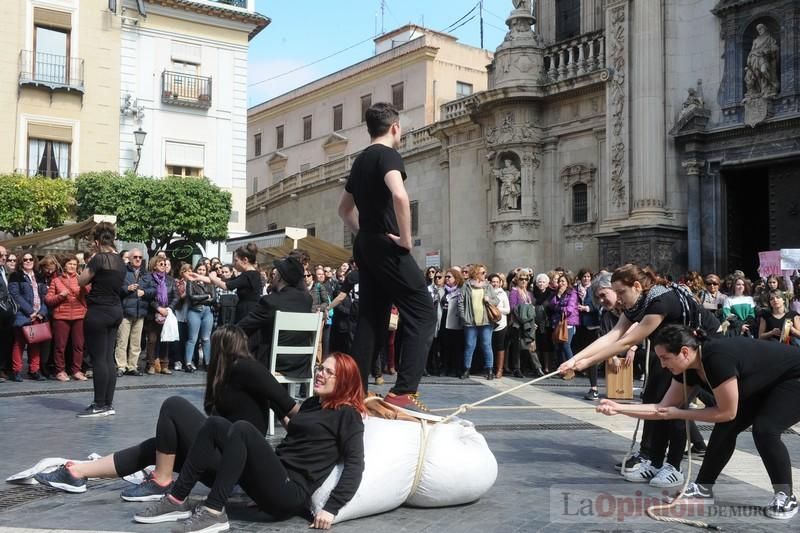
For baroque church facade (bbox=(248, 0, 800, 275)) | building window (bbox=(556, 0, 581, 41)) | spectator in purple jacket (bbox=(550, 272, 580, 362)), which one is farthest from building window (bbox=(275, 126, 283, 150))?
spectator in purple jacket (bbox=(550, 272, 580, 362))

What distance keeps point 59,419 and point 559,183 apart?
1832 cm

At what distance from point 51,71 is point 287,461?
96.1 ft

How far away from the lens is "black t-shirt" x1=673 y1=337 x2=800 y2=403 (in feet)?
17.9

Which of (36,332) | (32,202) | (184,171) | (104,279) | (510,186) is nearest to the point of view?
(104,279)

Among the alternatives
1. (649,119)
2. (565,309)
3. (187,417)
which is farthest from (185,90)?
(187,417)

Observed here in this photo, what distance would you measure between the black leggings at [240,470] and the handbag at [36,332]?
8883 millimetres

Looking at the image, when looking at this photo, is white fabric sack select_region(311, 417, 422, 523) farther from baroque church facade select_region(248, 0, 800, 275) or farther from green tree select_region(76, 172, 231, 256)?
green tree select_region(76, 172, 231, 256)

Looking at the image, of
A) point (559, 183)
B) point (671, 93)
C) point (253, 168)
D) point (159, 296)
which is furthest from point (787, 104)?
point (253, 168)

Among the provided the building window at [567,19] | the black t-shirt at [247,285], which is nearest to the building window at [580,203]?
the building window at [567,19]

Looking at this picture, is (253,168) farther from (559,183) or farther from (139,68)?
(559,183)

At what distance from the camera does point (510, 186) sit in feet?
83.5

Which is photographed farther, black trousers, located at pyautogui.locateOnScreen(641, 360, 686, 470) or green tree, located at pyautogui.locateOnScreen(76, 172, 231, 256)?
green tree, located at pyautogui.locateOnScreen(76, 172, 231, 256)

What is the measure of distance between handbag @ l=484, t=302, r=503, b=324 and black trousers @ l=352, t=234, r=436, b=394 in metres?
9.08

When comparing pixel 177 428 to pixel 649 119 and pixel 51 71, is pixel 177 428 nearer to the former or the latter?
pixel 649 119
